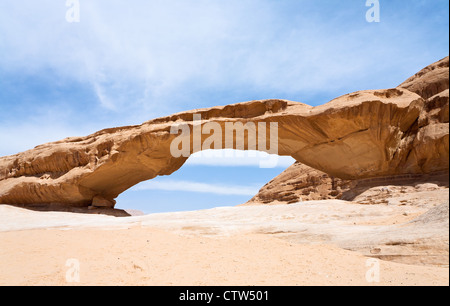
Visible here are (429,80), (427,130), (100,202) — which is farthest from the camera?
(100,202)

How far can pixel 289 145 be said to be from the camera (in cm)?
1728

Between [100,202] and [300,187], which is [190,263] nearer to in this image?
[100,202]

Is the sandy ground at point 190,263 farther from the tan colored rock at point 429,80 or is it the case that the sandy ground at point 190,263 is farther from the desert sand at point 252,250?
the tan colored rock at point 429,80

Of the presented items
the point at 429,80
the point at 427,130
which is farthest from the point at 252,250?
the point at 429,80

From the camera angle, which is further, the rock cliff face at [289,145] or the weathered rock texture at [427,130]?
the rock cliff face at [289,145]

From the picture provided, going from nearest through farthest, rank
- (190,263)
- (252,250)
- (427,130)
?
1. (190,263)
2. (252,250)
3. (427,130)

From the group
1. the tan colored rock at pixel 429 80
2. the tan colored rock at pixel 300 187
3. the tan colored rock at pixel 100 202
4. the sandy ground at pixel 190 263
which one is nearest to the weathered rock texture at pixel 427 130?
the tan colored rock at pixel 429 80

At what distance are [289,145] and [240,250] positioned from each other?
10969 millimetres

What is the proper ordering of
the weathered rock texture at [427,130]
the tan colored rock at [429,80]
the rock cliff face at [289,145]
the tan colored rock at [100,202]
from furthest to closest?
the tan colored rock at [100,202] < the rock cliff face at [289,145] < the tan colored rock at [429,80] < the weathered rock texture at [427,130]

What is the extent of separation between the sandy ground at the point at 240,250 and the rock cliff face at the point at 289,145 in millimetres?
4864

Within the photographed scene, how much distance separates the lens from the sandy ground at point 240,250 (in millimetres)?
5082

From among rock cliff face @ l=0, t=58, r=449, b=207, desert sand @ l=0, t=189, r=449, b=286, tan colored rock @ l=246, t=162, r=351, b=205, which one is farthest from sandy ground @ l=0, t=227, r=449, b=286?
tan colored rock @ l=246, t=162, r=351, b=205
